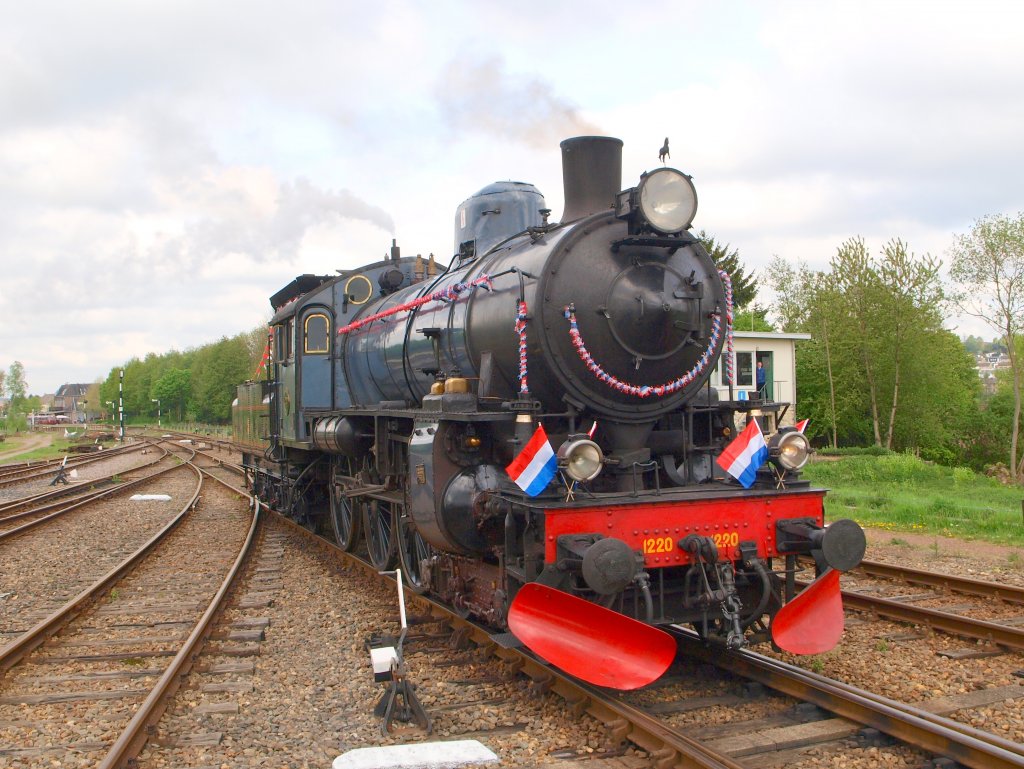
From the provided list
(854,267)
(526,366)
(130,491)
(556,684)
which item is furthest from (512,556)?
(854,267)

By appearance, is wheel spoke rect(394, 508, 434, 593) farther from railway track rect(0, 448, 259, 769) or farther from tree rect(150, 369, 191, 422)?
tree rect(150, 369, 191, 422)

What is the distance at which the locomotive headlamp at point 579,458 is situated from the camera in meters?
4.82

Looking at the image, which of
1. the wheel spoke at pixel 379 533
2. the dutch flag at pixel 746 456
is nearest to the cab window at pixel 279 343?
the wheel spoke at pixel 379 533

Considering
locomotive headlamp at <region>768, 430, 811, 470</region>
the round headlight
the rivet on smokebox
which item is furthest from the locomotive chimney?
locomotive headlamp at <region>768, 430, 811, 470</region>

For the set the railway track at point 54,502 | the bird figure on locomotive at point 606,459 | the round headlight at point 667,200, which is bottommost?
the railway track at point 54,502

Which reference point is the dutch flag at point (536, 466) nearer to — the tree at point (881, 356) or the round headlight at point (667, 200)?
the round headlight at point (667, 200)

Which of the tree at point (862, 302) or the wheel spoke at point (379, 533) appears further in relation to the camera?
the tree at point (862, 302)

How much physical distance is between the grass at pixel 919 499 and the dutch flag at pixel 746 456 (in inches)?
270

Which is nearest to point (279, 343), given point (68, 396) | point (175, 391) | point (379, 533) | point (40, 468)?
point (379, 533)

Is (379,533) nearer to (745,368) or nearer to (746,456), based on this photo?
(746,456)

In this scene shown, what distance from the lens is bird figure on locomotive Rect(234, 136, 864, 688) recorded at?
4754 millimetres

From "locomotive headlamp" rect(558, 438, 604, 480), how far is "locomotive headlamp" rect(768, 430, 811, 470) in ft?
4.46

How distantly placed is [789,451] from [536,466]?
1.81m

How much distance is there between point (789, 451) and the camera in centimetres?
549
